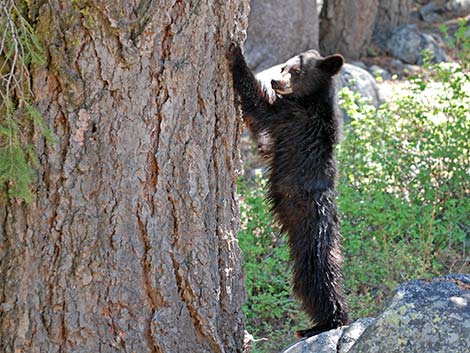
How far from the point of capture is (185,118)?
392cm

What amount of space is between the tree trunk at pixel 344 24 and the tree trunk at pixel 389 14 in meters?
0.95

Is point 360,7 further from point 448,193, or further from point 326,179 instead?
point 326,179

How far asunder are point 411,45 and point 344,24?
1.34m

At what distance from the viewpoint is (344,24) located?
513 inches

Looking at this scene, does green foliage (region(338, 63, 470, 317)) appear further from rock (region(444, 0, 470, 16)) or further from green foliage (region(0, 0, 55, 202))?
rock (region(444, 0, 470, 16))

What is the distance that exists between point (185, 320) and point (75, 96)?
4.05 ft

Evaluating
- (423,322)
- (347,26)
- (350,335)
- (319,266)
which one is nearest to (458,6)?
(347,26)

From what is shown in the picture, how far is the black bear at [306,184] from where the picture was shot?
5.12 m

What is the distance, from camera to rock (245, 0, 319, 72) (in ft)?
35.9

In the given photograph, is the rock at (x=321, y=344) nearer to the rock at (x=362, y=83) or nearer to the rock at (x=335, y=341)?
the rock at (x=335, y=341)

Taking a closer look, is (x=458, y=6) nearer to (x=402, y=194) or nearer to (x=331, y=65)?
(x=402, y=194)

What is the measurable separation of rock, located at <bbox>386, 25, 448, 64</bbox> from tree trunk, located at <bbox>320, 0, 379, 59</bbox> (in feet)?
2.50

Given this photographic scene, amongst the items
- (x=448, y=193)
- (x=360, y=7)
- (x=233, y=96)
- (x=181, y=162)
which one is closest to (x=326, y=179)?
(x=233, y=96)

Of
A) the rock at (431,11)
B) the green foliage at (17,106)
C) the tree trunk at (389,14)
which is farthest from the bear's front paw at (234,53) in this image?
the rock at (431,11)
